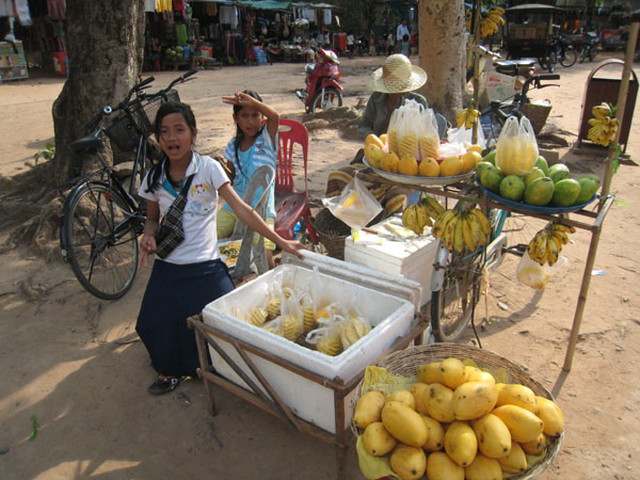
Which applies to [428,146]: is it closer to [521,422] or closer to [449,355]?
[449,355]

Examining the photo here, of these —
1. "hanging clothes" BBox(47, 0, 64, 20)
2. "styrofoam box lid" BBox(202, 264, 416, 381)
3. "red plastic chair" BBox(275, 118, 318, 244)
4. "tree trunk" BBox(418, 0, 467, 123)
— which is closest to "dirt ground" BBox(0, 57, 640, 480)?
"styrofoam box lid" BBox(202, 264, 416, 381)

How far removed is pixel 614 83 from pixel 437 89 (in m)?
2.50

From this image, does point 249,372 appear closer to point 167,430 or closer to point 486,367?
point 167,430

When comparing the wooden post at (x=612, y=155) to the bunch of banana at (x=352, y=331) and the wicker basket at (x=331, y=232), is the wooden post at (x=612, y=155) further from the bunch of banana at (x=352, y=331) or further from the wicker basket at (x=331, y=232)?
the wicker basket at (x=331, y=232)

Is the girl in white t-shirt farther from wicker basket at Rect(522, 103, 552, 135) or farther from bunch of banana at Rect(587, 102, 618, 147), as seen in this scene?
wicker basket at Rect(522, 103, 552, 135)

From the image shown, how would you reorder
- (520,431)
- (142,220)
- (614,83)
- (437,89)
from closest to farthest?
(520,431) < (142,220) < (614,83) < (437,89)

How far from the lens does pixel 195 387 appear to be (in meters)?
2.68

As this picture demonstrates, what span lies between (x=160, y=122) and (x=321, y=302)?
4.13 feet

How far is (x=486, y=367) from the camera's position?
1992 millimetres

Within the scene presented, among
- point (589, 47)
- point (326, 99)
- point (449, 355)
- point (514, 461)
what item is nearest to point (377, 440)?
point (514, 461)

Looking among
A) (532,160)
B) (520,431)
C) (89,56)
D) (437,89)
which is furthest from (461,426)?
(437,89)

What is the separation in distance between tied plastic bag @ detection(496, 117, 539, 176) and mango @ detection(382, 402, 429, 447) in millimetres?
1170

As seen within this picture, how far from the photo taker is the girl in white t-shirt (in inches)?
93.8

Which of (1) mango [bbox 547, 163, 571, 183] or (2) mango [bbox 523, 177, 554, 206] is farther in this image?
(1) mango [bbox 547, 163, 571, 183]
